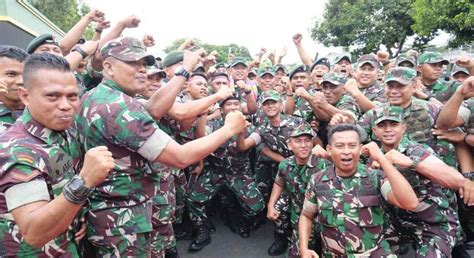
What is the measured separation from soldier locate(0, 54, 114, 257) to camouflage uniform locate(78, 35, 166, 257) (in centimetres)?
20

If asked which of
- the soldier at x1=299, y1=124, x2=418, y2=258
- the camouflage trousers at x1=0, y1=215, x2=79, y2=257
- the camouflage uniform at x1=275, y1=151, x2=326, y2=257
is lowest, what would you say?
the camouflage uniform at x1=275, y1=151, x2=326, y2=257

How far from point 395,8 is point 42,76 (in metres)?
24.7

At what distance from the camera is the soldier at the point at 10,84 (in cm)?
219

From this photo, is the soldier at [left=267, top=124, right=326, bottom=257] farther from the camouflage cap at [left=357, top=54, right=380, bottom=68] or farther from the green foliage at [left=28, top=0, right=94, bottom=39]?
the green foliage at [left=28, top=0, right=94, bottom=39]

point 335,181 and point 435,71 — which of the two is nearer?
point 335,181

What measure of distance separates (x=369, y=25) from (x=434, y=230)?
76.3ft

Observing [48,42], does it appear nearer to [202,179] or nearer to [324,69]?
[202,179]

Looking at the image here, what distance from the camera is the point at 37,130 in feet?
5.23

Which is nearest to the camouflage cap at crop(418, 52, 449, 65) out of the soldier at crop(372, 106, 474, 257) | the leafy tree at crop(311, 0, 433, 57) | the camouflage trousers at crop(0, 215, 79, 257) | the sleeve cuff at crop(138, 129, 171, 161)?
the soldier at crop(372, 106, 474, 257)

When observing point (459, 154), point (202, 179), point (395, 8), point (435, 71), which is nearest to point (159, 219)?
point (202, 179)

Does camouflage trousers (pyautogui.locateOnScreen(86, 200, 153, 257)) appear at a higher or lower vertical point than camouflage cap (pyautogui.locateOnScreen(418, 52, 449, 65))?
lower

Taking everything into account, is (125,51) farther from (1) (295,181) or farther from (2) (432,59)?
(2) (432,59)

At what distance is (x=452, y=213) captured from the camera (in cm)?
273

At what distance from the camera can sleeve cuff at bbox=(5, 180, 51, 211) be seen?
1.37 m
